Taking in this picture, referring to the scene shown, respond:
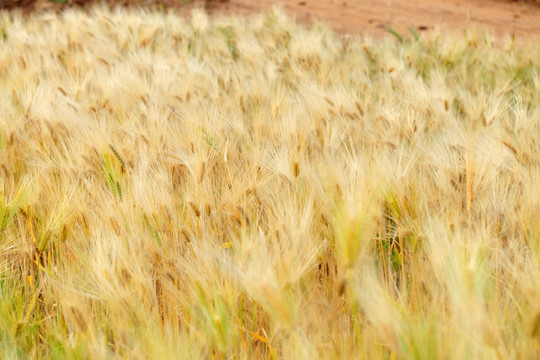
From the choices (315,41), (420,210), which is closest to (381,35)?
(315,41)

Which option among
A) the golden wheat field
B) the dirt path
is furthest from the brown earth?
the golden wheat field

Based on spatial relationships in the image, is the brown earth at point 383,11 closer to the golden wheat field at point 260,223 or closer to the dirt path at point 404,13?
the dirt path at point 404,13

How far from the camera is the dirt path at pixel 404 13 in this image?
4805 mm

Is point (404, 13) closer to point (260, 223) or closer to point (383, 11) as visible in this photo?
point (383, 11)

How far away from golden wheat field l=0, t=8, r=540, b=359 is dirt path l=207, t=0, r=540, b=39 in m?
2.61

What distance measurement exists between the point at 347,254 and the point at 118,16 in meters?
3.38

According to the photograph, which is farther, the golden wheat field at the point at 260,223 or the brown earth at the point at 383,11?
the brown earth at the point at 383,11

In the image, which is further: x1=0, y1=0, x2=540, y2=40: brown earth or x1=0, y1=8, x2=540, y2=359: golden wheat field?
x1=0, y1=0, x2=540, y2=40: brown earth

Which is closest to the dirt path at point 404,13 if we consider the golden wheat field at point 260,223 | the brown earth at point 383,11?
the brown earth at point 383,11

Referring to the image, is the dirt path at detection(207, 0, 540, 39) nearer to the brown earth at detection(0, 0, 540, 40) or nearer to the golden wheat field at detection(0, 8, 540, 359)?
the brown earth at detection(0, 0, 540, 40)

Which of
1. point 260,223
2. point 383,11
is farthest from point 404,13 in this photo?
point 260,223

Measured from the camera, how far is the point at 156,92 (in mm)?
2143

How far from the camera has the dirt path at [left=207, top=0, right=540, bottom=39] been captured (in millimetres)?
4805

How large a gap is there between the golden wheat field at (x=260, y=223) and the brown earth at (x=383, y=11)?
2620 millimetres
